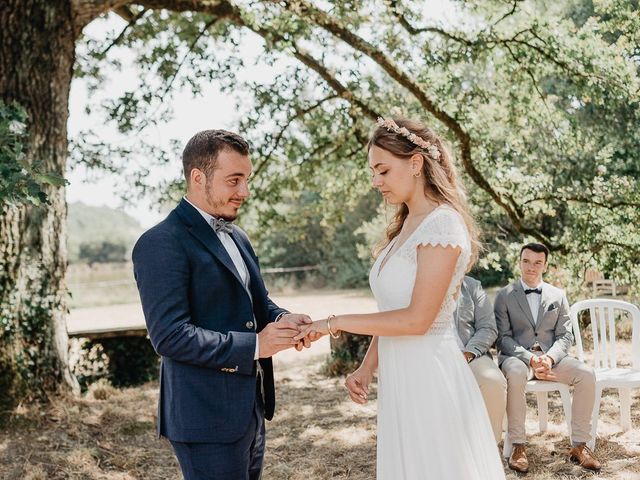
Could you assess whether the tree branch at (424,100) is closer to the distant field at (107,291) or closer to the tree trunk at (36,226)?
the tree trunk at (36,226)

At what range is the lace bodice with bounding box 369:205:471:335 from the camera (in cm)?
256

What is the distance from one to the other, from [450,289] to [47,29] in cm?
518

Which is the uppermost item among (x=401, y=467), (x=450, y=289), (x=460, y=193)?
(x=460, y=193)

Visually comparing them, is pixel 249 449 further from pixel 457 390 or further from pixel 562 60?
pixel 562 60

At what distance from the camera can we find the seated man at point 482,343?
5.12 metres

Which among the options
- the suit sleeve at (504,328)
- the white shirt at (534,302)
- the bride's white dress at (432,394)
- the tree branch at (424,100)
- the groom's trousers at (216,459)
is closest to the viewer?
the groom's trousers at (216,459)

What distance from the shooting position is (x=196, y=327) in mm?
2311

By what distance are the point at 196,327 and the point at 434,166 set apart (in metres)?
1.21

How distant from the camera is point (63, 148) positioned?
6.38 m

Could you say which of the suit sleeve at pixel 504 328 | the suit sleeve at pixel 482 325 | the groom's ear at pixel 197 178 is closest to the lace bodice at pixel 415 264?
the groom's ear at pixel 197 178

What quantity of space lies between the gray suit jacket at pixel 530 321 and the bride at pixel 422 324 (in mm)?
3074

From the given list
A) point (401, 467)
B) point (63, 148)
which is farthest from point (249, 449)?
point (63, 148)

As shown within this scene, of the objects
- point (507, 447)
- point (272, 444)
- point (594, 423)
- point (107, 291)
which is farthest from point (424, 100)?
point (107, 291)

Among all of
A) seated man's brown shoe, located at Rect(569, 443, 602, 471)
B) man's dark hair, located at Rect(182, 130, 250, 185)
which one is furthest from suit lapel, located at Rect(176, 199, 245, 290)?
seated man's brown shoe, located at Rect(569, 443, 602, 471)
